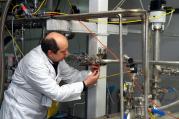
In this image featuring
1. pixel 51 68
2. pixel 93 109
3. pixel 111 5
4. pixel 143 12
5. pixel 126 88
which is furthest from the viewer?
pixel 111 5

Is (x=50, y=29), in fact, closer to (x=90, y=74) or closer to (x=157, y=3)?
(x=90, y=74)

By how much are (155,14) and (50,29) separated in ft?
2.26

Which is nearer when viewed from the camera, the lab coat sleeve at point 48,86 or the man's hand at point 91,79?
the lab coat sleeve at point 48,86

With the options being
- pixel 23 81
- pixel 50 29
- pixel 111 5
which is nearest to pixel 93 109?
pixel 23 81

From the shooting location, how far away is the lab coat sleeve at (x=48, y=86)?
5.57 feet

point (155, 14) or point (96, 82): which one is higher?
point (155, 14)

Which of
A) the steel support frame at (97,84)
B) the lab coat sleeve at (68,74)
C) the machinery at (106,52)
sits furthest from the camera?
the lab coat sleeve at (68,74)

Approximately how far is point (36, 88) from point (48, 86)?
151 mm

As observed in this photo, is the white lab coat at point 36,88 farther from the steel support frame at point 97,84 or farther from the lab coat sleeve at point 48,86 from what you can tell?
the steel support frame at point 97,84

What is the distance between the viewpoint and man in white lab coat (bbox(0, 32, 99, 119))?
1.72m

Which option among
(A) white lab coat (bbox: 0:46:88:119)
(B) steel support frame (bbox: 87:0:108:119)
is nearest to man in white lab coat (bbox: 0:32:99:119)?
(A) white lab coat (bbox: 0:46:88:119)

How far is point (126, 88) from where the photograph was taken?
5.30 ft

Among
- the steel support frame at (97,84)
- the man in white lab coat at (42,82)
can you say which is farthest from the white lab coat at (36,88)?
the steel support frame at (97,84)

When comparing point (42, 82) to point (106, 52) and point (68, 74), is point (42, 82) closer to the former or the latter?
point (68, 74)
